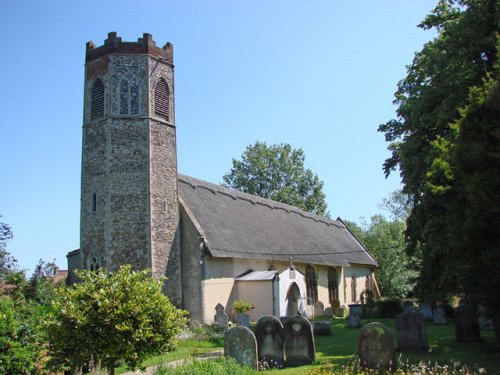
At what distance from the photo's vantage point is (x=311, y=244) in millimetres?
35750

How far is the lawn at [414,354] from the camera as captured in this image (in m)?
12.0

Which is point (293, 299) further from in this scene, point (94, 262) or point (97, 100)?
point (97, 100)

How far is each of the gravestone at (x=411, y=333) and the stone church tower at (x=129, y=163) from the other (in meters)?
11.7

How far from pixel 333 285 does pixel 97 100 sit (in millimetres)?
20787

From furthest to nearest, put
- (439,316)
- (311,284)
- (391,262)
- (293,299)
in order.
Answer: (391,262) → (311,284) → (293,299) → (439,316)

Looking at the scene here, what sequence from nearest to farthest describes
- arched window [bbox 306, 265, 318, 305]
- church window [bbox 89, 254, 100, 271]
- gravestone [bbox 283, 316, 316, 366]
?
gravestone [bbox 283, 316, 316, 366]
church window [bbox 89, 254, 100, 271]
arched window [bbox 306, 265, 318, 305]

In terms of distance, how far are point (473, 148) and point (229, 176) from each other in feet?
152

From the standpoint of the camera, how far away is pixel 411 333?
13797 mm

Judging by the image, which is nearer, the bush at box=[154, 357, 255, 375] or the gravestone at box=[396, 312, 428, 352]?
the bush at box=[154, 357, 255, 375]

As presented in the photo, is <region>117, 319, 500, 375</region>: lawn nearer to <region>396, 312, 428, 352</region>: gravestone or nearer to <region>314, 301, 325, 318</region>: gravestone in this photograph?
<region>396, 312, 428, 352</region>: gravestone

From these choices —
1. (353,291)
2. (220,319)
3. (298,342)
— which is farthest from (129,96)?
(353,291)

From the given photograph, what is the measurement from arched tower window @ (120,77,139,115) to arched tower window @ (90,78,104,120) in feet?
3.54

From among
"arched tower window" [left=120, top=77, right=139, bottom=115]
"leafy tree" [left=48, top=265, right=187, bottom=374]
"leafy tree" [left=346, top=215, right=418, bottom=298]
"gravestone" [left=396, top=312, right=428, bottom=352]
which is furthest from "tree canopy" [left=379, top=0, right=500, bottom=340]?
"leafy tree" [left=346, top=215, right=418, bottom=298]

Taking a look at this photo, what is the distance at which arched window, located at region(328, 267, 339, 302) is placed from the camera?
35219mm
